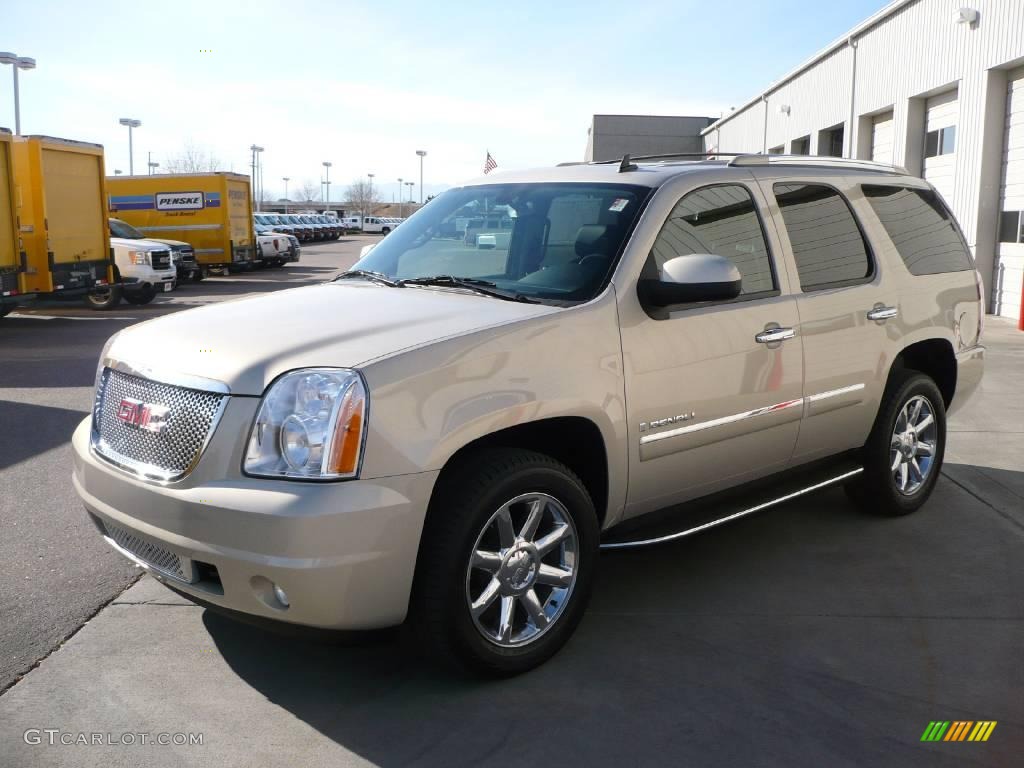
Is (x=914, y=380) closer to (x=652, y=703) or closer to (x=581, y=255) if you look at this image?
(x=581, y=255)

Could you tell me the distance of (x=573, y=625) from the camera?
3.84 meters

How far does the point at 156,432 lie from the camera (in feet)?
11.3

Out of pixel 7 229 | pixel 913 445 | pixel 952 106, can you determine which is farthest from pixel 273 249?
pixel 913 445

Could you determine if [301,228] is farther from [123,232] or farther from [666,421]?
[666,421]

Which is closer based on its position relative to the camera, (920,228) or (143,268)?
(920,228)

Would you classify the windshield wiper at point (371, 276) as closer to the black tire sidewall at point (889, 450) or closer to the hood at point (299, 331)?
the hood at point (299, 331)

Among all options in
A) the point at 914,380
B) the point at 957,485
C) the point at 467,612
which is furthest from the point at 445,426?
the point at 957,485

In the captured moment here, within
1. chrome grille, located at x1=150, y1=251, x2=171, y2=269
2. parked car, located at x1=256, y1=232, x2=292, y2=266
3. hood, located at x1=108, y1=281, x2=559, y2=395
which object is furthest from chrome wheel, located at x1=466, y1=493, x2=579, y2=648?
parked car, located at x1=256, y1=232, x2=292, y2=266

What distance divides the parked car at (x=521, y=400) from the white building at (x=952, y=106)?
1169 cm

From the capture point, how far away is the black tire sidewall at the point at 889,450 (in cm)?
526

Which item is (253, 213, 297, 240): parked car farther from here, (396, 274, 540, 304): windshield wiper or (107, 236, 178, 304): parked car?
(396, 274, 540, 304): windshield wiper

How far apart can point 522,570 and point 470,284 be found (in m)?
1.23

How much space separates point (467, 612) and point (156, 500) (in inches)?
43.2

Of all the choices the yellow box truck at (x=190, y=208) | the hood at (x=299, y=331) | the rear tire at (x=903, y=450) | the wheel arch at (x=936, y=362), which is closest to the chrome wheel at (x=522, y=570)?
the hood at (x=299, y=331)
